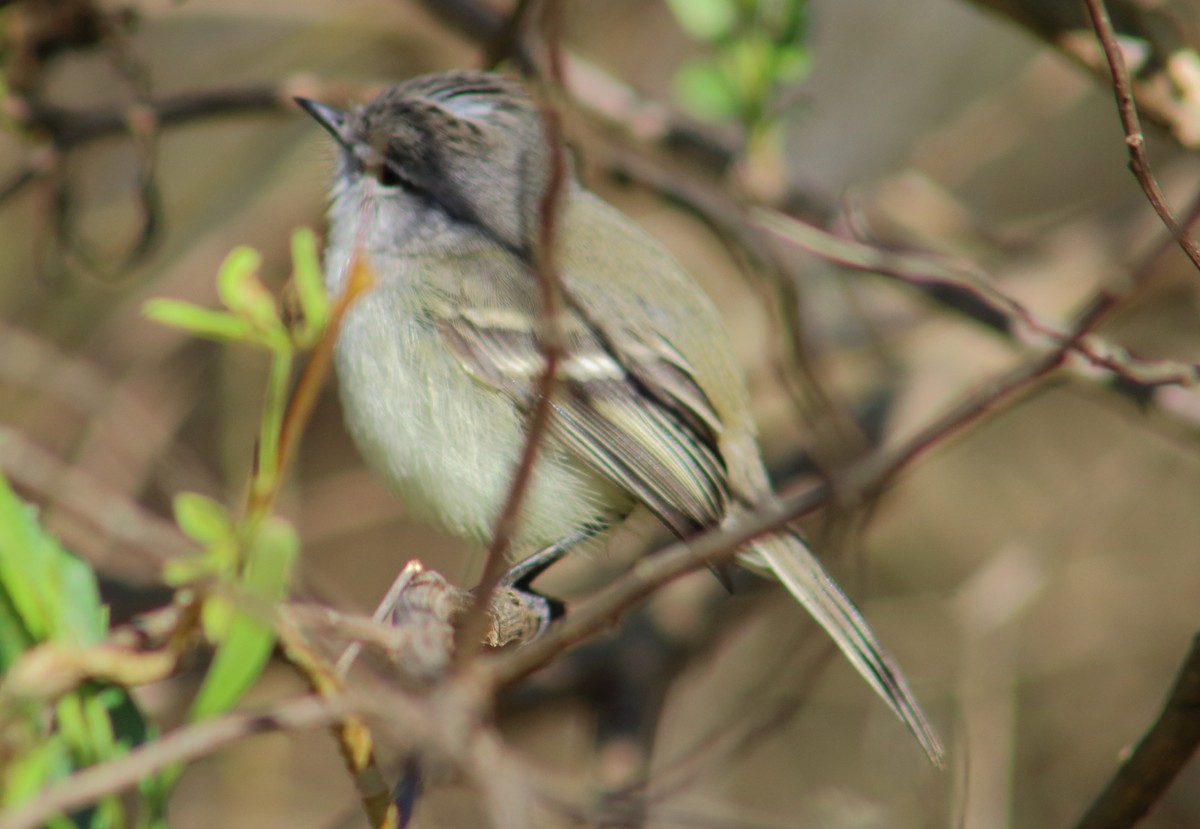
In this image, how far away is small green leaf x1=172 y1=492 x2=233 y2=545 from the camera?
126 cm

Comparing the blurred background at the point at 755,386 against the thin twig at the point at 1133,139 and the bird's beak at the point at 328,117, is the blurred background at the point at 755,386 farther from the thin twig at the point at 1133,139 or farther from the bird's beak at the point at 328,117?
the thin twig at the point at 1133,139

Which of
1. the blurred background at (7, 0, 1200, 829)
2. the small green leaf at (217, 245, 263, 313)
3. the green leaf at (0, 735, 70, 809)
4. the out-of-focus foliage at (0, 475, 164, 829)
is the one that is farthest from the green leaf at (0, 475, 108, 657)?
the blurred background at (7, 0, 1200, 829)

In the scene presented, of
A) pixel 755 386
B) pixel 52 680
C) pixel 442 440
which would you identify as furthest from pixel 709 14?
pixel 52 680

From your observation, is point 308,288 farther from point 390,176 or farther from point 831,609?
point 390,176

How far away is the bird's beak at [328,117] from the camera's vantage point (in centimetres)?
308

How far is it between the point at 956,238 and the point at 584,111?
4.75ft

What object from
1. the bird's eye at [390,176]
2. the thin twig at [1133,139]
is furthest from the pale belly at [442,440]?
the thin twig at [1133,139]

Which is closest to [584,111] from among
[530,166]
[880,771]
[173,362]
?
[530,166]

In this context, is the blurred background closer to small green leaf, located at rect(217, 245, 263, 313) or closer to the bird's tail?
the bird's tail

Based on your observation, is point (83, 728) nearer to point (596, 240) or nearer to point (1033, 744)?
point (596, 240)

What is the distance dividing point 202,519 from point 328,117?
2064mm

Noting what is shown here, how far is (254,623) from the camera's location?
4.29 feet

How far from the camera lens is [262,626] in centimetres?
130

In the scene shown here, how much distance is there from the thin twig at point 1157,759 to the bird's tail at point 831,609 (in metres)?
0.63
